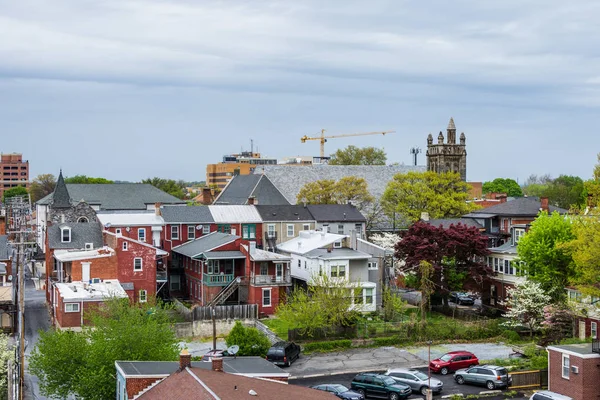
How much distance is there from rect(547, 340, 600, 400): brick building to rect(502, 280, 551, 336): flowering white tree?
14.0 m

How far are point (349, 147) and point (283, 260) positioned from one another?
10283 cm

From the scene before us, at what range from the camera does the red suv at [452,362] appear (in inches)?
2048

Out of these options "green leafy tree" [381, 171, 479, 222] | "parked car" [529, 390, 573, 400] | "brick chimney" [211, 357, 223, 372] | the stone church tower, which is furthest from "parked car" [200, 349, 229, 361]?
the stone church tower

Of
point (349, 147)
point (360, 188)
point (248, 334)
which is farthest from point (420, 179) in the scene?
point (349, 147)

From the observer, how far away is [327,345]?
5866cm

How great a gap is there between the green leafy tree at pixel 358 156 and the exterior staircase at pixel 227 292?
3875 inches

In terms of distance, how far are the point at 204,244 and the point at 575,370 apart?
39278mm

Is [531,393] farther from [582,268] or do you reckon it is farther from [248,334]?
[248,334]

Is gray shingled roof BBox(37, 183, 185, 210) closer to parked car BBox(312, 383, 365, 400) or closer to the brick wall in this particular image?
parked car BBox(312, 383, 365, 400)

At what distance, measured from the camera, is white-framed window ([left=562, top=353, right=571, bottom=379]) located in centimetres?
4569

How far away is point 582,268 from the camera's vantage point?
57531mm

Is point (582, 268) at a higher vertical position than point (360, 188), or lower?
lower

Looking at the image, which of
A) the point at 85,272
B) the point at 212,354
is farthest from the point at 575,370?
the point at 85,272

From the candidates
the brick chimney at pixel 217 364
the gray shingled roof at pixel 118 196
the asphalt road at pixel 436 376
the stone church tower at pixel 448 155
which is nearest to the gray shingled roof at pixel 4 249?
the gray shingled roof at pixel 118 196
